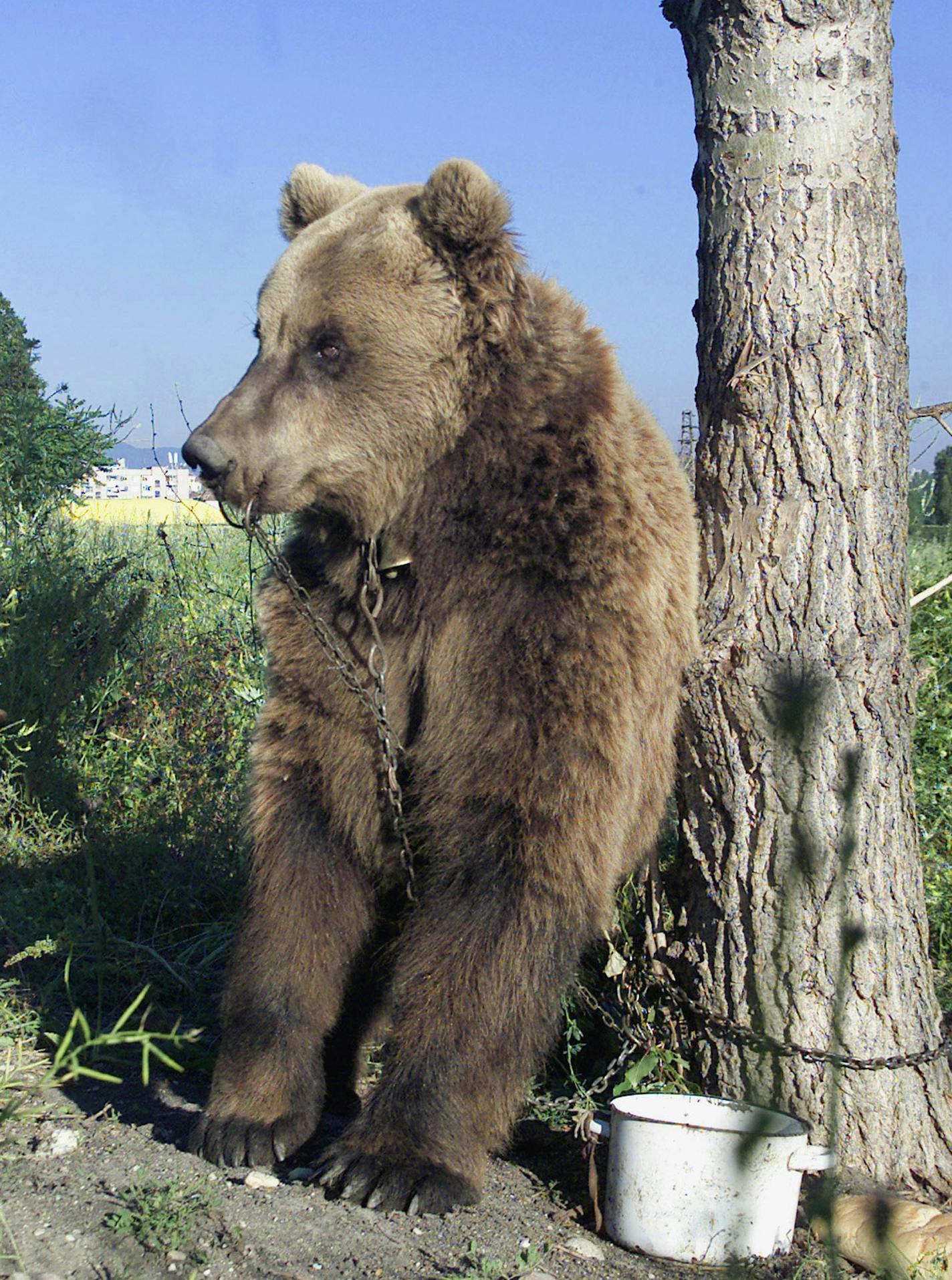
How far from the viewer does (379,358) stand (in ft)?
10.6

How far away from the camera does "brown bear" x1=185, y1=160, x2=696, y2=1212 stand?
2.90 meters

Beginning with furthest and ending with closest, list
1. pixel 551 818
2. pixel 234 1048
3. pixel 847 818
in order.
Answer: pixel 234 1048 → pixel 551 818 → pixel 847 818

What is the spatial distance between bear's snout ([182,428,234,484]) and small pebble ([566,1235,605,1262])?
1.97 metres

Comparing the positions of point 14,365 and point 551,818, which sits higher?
point 14,365

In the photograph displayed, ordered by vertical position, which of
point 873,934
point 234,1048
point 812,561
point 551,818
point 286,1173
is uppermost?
point 812,561

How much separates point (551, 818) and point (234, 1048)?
99 cm

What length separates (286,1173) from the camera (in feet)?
9.68

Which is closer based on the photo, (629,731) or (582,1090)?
(629,731)

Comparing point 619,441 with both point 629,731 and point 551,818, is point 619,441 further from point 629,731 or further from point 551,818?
point 551,818

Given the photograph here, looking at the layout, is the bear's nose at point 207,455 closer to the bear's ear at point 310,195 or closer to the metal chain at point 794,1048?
the bear's ear at point 310,195

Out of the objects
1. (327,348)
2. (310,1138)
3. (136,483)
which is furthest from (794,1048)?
(136,483)

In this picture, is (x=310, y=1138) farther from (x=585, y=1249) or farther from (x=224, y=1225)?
(x=585, y=1249)

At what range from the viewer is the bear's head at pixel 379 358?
3.16m

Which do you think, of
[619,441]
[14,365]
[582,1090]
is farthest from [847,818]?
[14,365]
